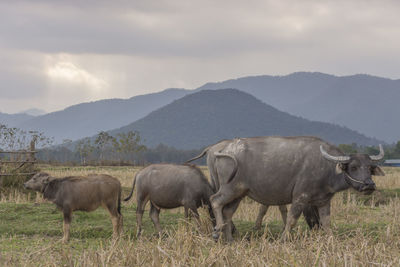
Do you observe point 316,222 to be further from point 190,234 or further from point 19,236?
point 19,236

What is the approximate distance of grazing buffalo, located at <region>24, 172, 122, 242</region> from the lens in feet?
33.9

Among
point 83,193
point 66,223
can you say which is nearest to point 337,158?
point 83,193

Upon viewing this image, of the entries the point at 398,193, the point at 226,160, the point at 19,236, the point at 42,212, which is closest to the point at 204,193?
the point at 226,160

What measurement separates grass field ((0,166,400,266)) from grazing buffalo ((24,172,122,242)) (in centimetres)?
56

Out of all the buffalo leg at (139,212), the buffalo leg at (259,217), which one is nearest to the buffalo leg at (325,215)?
the buffalo leg at (259,217)

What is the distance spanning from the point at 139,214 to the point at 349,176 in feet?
13.2

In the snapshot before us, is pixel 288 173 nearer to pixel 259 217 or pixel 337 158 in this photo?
pixel 337 158

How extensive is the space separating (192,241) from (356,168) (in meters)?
3.08

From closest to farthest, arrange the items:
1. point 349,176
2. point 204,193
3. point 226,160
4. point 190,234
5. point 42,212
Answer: point 190,234 < point 349,176 < point 226,160 < point 204,193 < point 42,212

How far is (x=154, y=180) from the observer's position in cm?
1059

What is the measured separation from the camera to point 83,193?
10.3m

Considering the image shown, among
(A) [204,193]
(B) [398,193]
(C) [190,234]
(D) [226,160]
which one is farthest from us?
(B) [398,193]

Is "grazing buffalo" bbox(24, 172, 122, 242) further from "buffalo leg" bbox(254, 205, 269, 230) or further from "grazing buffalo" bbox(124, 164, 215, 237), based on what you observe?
"buffalo leg" bbox(254, 205, 269, 230)

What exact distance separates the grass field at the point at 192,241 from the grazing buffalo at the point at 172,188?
0.32 meters
